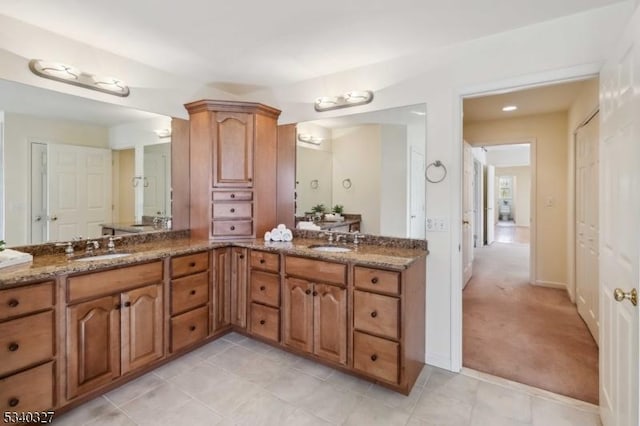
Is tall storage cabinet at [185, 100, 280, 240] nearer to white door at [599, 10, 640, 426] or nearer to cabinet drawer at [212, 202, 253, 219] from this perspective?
cabinet drawer at [212, 202, 253, 219]

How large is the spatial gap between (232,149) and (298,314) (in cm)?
164

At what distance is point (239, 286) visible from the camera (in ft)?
9.38

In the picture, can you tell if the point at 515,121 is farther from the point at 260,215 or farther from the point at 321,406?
the point at 321,406

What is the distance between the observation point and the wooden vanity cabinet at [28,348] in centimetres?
162

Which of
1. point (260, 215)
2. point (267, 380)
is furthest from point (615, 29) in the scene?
point (267, 380)

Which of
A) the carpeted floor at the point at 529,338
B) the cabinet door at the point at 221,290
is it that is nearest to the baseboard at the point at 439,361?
the carpeted floor at the point at 529,338

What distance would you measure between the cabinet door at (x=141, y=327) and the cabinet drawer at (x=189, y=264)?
178 millimetres

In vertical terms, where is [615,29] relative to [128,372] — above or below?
above

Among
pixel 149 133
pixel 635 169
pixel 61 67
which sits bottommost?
pixel 635 169

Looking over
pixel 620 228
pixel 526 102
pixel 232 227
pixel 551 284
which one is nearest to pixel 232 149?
pixel 232 227

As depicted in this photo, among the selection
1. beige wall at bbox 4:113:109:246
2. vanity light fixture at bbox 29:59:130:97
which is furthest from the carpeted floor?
vanity light fixture at bbox 29:59:130:97

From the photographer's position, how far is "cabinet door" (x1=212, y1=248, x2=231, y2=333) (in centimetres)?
281

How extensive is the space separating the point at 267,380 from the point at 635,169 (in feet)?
7.78

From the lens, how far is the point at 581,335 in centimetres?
294
